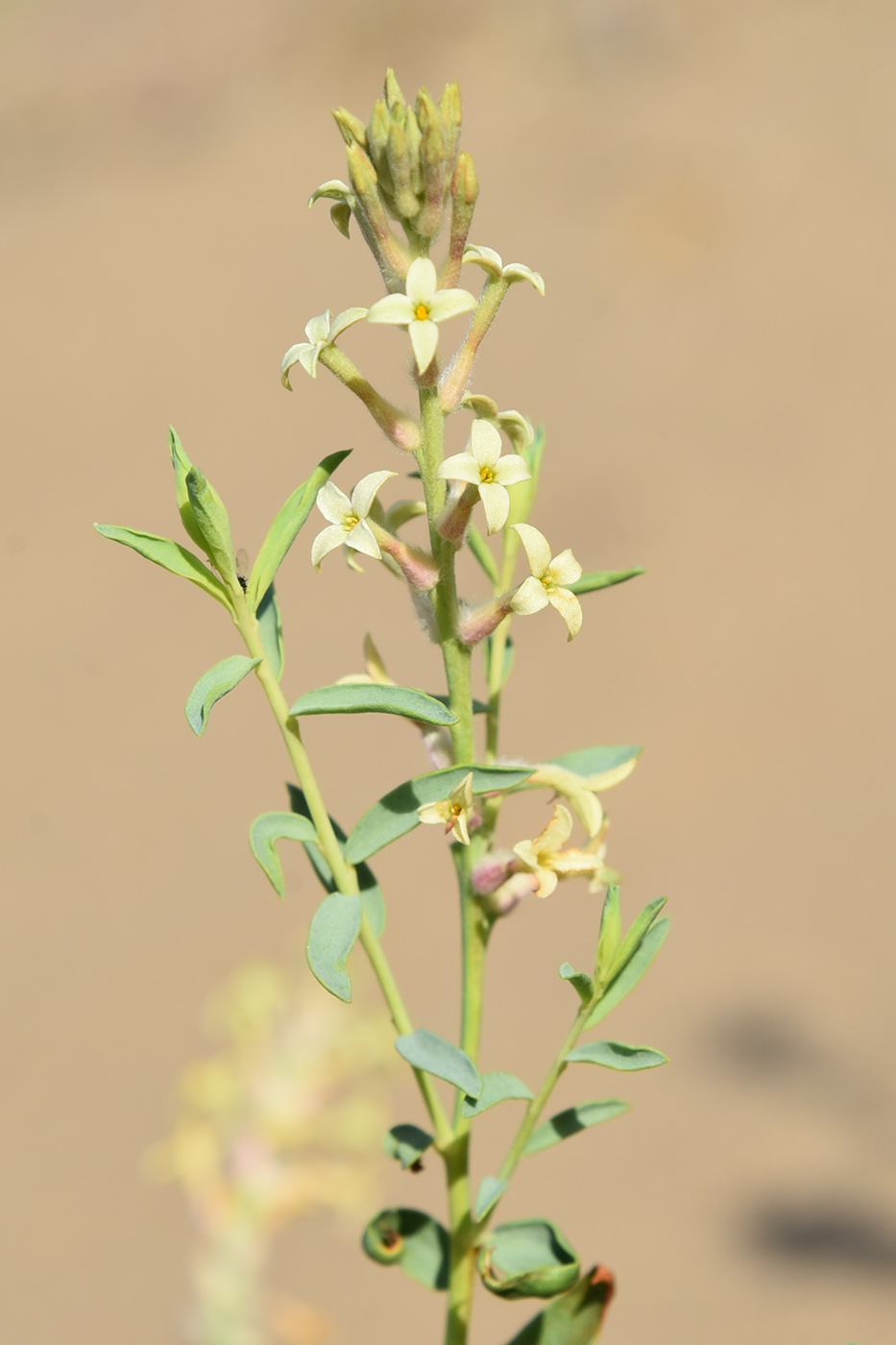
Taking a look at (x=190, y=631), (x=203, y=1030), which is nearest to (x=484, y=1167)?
(x=203, y=1030)

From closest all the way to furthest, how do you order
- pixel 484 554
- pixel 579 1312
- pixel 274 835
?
1. pixel 274 835
2. pixel 579 1312
3. pixel 484 554

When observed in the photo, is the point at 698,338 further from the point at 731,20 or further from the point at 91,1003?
the point at 91,1003

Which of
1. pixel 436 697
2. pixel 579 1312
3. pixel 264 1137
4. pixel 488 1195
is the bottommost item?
pixel 264 1137

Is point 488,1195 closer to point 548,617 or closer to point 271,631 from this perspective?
point 271,631

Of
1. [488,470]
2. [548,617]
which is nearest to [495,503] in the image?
[488,470]

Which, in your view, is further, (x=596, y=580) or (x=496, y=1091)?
(x=596, y=580)

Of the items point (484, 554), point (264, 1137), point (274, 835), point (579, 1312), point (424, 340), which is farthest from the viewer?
point (264, 1137)

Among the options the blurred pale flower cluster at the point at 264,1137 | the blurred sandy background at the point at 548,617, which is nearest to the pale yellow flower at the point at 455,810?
the blurred pale flower cluster at the point at 264,1137
